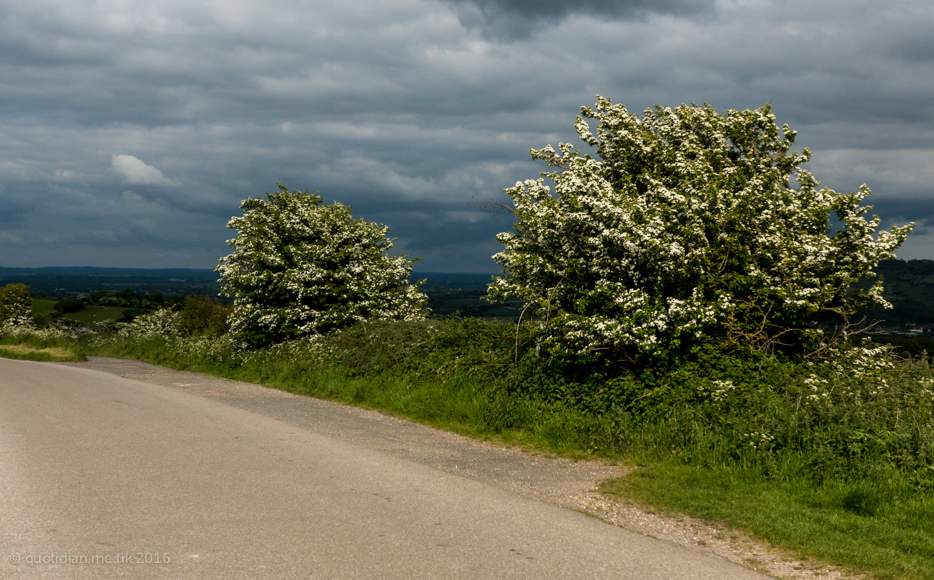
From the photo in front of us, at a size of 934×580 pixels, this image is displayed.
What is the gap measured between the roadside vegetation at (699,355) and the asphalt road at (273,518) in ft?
5.38

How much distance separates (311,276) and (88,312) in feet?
202

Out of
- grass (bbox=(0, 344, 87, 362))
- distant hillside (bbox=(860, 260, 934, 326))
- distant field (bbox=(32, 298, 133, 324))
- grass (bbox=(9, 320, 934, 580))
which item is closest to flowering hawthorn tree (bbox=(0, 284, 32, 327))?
distant field (bbox=(32, 298, 133, 324))

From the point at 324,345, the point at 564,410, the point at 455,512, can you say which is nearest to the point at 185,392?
the point at 324,345

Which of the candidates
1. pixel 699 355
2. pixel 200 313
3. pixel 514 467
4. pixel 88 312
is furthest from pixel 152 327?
pixel 88 312

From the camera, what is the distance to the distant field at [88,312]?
6525cm

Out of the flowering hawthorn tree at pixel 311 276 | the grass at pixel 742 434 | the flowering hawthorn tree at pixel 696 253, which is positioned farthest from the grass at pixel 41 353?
the flowering hawthorn tree at pixel 696 253

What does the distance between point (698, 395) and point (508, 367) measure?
12.8 ft

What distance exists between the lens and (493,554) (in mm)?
5184

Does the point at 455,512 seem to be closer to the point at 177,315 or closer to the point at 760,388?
the point at 760,388

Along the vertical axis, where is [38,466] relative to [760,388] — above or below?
below

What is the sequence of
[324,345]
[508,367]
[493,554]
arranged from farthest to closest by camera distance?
[324,345] < [508,367] < [493,554]

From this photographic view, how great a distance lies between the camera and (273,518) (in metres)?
5.87

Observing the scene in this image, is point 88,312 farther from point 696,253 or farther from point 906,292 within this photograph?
point 696,253

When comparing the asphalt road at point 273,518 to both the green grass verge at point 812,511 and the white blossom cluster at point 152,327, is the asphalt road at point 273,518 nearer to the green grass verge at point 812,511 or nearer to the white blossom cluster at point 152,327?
the green grass verge at point 812,511
